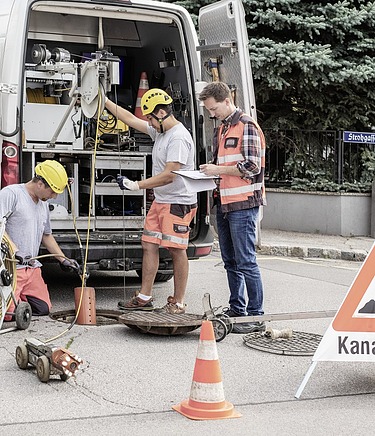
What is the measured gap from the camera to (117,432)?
4.62m

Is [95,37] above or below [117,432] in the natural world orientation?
above

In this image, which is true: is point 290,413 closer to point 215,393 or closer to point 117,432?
point 215,393

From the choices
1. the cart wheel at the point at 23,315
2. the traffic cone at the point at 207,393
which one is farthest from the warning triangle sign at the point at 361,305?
the cart wheel at the point at 23,315

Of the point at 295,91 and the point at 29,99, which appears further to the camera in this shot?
the point at 295,91

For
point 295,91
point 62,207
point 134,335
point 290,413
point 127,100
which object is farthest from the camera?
point 295,91

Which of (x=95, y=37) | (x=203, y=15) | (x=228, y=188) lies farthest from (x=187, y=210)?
(x=95, y=37)

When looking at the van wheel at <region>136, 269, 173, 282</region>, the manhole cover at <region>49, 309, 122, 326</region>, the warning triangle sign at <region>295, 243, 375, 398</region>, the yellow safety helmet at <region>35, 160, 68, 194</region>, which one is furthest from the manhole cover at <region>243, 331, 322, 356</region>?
the van wheel at <region>136, 269, 173, 282</region>

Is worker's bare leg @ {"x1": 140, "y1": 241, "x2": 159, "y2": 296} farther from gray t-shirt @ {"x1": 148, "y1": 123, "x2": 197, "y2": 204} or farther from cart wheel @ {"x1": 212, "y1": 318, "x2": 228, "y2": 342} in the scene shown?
cart wheel @ {"x1": 212, "y1": 318, "x2": 228, "y2": 342}

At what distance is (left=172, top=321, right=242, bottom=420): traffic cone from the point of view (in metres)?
4.86

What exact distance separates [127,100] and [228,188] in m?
2.84

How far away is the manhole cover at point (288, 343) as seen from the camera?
20.8 feet

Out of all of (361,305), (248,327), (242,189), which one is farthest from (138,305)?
(361,305)

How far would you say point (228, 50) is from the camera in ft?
25.5

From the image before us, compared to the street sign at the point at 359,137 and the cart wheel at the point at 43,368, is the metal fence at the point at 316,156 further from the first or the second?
the cart wheel at the point at 43,368
